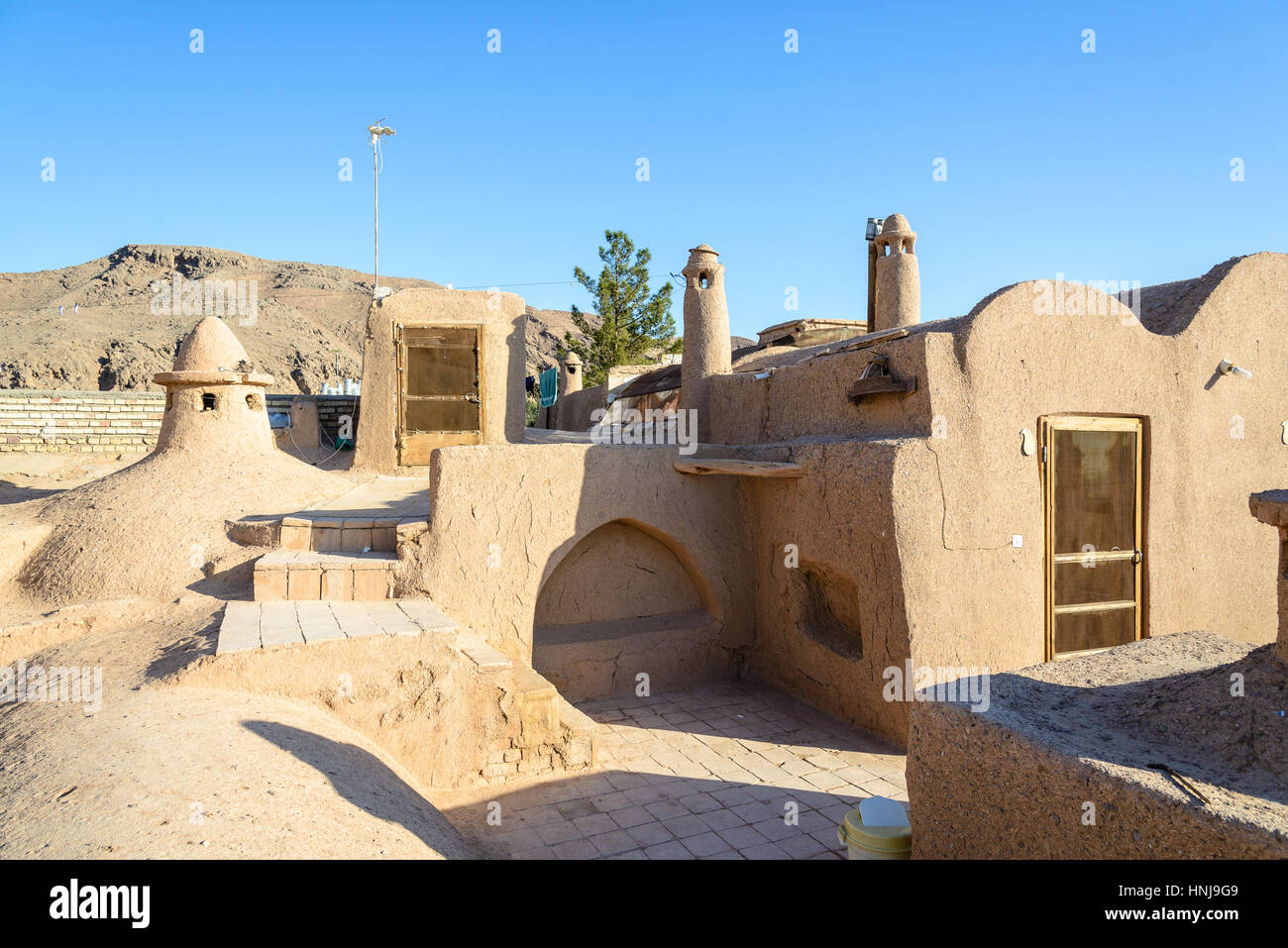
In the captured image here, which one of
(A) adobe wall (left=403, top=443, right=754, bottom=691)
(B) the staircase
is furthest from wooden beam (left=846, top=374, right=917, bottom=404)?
(B) the staircase

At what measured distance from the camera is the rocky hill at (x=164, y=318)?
32.2m

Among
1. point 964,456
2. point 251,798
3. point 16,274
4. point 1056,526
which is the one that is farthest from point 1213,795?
point 16,274

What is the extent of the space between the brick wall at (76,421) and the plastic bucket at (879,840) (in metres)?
12.6

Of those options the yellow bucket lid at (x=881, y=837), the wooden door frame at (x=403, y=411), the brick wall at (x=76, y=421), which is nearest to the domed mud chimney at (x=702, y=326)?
the wooden door frame at (x=403, y=411)

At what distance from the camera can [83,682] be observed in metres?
4.84

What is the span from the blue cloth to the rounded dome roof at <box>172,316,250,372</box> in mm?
12076

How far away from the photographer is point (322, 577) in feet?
21.7

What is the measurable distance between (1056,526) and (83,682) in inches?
305

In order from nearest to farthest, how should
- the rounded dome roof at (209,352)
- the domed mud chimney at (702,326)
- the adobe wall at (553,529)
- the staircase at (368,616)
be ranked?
the staircase at (368,616) → the adobe wall at (553,529) → the rounded dome roof at (209,352) → the domed mud chimney at (702,326)

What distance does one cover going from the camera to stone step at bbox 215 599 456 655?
5.13 meters

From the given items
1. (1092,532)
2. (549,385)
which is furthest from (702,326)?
(549,385)

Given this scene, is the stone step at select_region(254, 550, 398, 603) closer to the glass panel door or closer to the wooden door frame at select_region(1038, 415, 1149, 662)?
the wooden door frame at select_region(1038, 415, 1149, 662)

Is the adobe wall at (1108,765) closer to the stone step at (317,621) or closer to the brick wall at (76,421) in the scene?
the stone step at (317,621)

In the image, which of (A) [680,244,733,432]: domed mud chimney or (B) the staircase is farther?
(A) [680,244,733,432]: domed mud chimney
